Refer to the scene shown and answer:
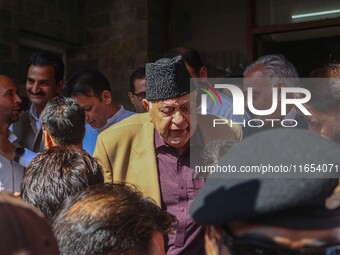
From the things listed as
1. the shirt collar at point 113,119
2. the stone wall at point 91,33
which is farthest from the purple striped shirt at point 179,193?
the stone wall at point 91,33

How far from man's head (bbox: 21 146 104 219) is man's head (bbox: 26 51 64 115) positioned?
179 cm

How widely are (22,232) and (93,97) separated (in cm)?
287

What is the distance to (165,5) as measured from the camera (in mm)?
5789

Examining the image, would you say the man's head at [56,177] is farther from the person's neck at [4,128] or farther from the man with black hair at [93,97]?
the man with black hair at [93,97]

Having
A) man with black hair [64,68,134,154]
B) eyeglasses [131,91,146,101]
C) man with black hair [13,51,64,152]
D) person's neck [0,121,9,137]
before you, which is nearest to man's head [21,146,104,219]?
person's neck [0,121,9,137]

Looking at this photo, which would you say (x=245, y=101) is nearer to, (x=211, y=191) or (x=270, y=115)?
(x=270, y=115)

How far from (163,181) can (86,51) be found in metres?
3.52

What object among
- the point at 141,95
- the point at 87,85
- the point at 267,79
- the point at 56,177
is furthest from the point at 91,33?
the point at 56,177

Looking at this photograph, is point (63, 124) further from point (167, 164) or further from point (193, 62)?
point (193, 62)

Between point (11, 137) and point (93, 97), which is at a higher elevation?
point (93, 97)

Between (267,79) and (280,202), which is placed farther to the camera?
(267,79)

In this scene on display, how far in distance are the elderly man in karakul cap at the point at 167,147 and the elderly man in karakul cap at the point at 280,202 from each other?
1354 millimetres

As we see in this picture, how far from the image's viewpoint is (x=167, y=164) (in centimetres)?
265

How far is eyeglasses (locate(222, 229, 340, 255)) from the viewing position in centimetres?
111
